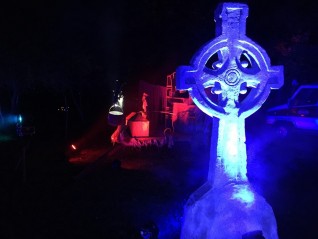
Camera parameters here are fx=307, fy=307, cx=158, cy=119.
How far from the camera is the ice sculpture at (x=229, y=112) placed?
3.67 m

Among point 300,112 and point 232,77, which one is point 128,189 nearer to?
point 232,77

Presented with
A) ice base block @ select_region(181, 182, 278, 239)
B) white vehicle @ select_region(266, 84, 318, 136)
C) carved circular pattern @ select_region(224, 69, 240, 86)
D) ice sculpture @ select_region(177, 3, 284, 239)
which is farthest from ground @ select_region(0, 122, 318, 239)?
carved circular pattern @ select_region(224, 69, 240, 86)

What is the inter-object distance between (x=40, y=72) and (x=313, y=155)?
11416mm

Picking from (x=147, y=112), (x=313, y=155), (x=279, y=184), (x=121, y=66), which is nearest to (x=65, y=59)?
(x=121, y=66)

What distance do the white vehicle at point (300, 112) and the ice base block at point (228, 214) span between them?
29.9 feet

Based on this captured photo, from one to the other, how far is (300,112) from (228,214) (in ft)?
32.6

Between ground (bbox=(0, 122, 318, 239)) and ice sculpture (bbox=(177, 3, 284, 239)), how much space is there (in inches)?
73.8

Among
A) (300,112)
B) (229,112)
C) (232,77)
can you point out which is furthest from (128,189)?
(300,112)

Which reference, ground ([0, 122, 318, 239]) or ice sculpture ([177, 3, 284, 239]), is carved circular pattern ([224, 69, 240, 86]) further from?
ground ([0, 122, 318, 239])

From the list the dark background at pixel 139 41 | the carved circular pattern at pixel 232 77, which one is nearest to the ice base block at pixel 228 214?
the carved circular pattern at pixel 232 77

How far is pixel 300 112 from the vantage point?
Answer: 12242 mm

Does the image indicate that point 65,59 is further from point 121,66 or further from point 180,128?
point 180,128

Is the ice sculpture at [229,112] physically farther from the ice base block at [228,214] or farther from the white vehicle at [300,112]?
the white vehicle at [300,112]

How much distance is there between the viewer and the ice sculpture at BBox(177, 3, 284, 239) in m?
3.67
